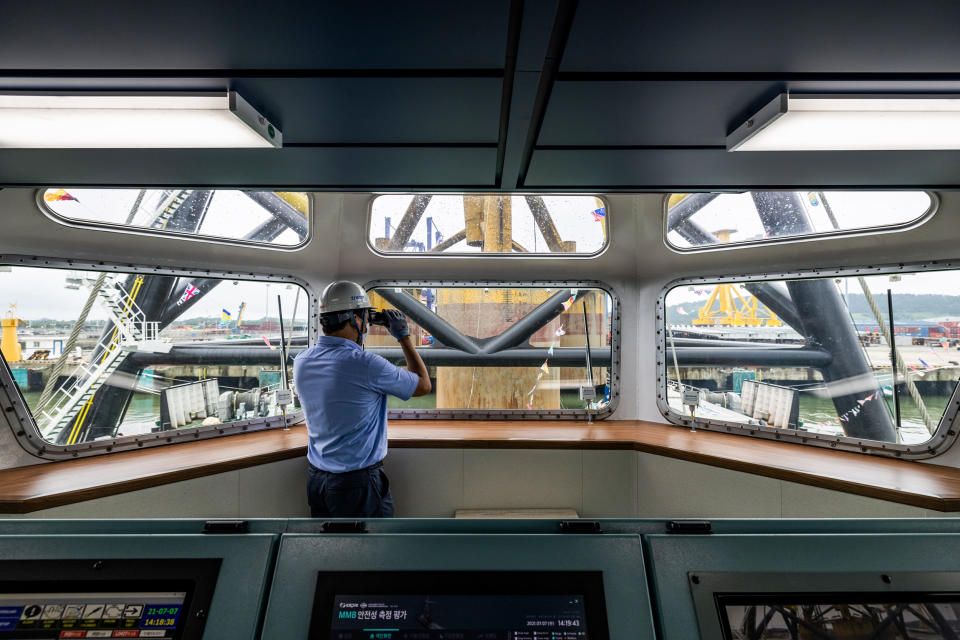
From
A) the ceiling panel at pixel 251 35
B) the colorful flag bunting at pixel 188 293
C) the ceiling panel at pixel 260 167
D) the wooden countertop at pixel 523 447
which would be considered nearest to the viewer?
the ceiling panel at pixel 251 35

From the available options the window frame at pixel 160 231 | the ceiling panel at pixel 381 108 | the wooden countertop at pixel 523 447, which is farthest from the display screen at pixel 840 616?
the window frame at pixel 160 231

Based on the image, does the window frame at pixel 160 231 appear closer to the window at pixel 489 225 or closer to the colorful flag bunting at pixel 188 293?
the colorful flag bunting at pixel 188 293

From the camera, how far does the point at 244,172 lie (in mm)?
1308

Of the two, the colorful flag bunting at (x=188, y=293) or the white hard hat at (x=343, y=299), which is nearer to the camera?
the white hard hat at (x=343, y=299)

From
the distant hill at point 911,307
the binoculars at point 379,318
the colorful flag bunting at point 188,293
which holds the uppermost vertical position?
the colorful flag bunting at point 188,293

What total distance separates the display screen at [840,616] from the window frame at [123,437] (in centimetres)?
280

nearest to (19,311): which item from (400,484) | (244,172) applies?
(244,172)

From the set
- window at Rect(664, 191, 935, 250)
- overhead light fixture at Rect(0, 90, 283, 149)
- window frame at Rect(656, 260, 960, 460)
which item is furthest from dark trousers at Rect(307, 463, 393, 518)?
window at Rect(664, 191, 935, 250)

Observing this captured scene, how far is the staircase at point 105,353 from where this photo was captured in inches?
88.1

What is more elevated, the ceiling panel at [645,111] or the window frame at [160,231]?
the window frame at [160,231]

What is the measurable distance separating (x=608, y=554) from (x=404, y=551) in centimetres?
40

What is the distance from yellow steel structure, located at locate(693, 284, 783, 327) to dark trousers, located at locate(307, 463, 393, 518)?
7.59ft

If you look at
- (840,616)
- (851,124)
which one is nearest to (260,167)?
(851,124)

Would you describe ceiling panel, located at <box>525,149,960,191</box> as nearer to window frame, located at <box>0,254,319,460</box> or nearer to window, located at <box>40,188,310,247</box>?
window, located at <box>40,188,310,247</box>
